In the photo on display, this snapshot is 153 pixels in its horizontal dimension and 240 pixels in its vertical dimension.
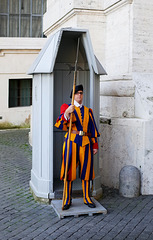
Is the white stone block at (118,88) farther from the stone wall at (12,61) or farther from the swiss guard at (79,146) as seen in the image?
the stone wall at (12,61)

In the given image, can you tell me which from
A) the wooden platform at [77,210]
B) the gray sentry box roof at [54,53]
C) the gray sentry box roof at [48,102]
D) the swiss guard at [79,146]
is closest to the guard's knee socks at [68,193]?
the swiss guard at [79,146]

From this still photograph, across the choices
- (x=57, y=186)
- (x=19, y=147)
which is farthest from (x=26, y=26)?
(x=57, y=186)

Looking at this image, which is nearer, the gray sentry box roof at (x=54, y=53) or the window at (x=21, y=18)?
the gray sentry box roof at (x=54, y=53)

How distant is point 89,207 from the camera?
5277 millimetres

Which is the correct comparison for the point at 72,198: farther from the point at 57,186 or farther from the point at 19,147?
the point at 19,147

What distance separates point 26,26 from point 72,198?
11867 millimetres

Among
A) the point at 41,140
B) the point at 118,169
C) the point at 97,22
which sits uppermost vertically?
the point at 97,22

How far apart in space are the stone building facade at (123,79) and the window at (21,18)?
8.80 metres

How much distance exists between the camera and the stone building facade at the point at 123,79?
6.13 meters

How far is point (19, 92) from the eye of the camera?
1559 centimetres

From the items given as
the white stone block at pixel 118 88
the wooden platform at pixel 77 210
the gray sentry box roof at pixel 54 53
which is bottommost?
the wooden platform at pixel 77 210

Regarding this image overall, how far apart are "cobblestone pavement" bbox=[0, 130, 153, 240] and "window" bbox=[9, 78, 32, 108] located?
8803mm

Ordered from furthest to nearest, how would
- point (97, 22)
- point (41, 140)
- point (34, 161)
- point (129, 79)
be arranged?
1. point (97, 22)
2. point (129, 79)
3. point (34, 161)
4. point (41, 140)

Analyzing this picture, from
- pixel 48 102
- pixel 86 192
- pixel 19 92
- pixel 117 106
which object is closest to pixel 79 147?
pixel 86 192
